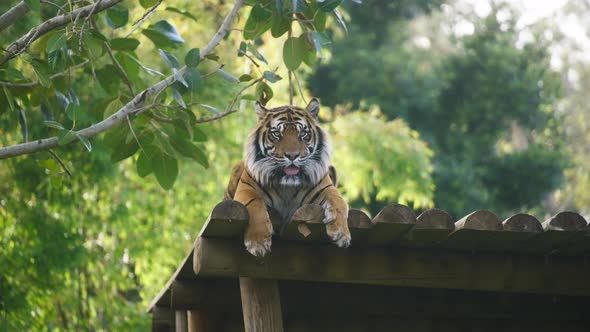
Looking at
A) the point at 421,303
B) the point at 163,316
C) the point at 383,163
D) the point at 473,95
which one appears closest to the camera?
the point at 421,303

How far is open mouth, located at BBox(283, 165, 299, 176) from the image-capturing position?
13.5 feet

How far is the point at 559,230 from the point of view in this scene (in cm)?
371

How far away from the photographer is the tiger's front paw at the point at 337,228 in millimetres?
3609

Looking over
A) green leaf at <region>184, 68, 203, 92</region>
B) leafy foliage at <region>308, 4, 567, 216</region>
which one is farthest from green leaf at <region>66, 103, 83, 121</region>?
leafy foliage at <region>308, 4, 567, 216</region>

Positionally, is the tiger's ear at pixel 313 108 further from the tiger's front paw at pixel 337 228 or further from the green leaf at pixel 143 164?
the tiger's front paw at pixel 337 228

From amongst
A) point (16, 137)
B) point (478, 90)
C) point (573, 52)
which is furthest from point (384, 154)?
point (573, 52)

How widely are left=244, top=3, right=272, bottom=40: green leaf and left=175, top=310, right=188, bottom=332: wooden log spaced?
177 cm

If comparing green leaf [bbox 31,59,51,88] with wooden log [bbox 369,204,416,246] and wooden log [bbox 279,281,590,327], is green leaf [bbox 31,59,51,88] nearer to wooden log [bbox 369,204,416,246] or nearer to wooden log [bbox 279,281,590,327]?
wooden log [bbox 279,281,590,327]

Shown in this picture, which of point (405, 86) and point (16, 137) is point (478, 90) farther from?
point (16, 137)

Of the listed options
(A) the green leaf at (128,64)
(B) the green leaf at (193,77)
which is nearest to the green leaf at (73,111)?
(B) the green leaf at (193,77)

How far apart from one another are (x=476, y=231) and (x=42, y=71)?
83.7 inches

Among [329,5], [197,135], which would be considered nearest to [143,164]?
[197,135]

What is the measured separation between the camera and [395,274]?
158 inches

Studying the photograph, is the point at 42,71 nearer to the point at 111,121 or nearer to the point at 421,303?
the point at 111,121
